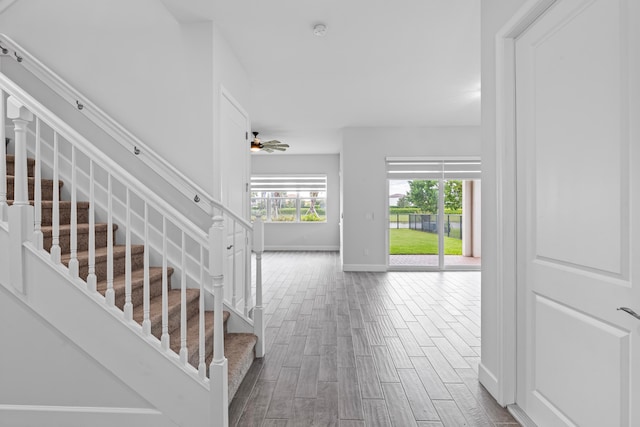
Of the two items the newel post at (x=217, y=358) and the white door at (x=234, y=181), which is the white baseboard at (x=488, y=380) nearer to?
the newel post at (x=217, y=358)

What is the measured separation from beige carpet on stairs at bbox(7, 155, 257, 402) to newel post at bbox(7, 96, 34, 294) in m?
0.30

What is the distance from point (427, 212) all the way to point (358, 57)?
3847mm

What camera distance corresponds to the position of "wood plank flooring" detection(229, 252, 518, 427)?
79.4 inches

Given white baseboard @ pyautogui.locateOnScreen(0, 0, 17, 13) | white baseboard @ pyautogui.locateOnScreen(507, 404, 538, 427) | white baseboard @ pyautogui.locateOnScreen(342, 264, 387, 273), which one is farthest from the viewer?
white baseboard @ pyautogui.locateOnScreen(342, 264, 387, 273)

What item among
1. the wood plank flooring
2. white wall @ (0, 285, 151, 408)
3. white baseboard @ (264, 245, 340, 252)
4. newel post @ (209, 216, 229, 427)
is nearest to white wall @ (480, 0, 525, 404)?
the wood plank flooring

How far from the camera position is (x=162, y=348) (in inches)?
70.4

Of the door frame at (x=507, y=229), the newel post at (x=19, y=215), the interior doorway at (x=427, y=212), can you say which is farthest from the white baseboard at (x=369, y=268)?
the newel post at (x=19, y=215)

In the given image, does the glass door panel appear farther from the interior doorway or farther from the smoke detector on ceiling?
the smoke detector on ceiling

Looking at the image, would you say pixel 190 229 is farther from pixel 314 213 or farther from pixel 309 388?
pixel 314 213

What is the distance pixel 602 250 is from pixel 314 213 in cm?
854

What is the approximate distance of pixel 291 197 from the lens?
32.3 feet

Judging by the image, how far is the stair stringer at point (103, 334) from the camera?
1.78 meters

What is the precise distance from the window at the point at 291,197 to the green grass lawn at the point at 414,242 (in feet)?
10.9

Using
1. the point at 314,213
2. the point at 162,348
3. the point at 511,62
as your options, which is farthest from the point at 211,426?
the point at 314,213
